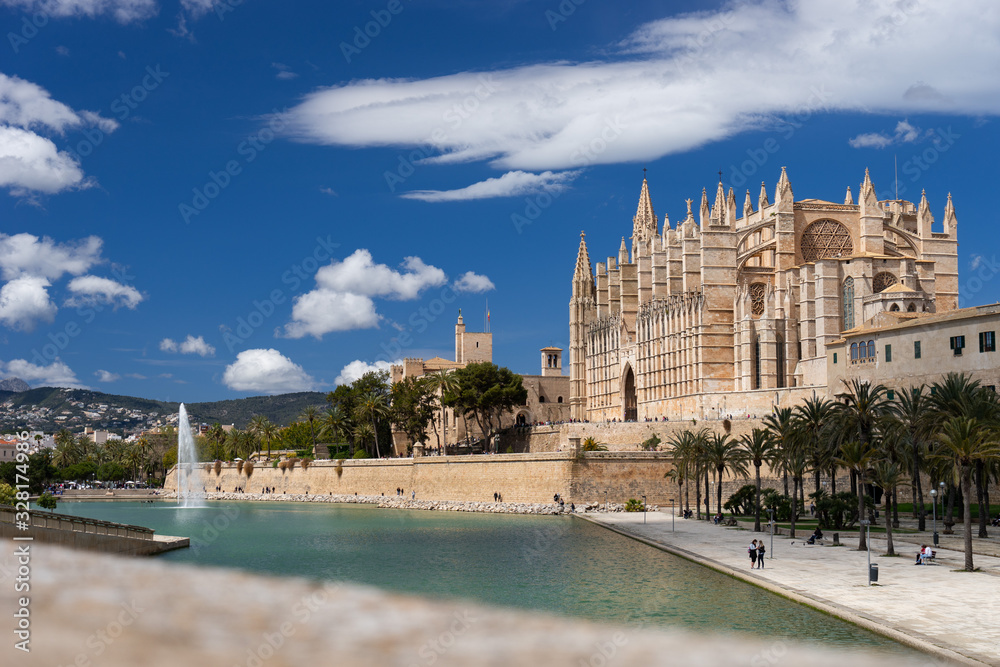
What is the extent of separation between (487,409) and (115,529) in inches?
1777

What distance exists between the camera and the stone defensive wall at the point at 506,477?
53.2 meters

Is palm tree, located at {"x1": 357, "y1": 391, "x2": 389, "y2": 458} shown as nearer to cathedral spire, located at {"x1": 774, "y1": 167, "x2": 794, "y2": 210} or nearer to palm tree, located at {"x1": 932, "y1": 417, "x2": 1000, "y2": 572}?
cathedral spire, located at {"x1": 774, "y1": 167, "x2": 794, "y2": 210}

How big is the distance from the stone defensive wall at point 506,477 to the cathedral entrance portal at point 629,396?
19485 mm

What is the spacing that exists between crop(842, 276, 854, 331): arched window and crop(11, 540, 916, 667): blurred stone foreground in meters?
37.7

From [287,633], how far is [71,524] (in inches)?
462

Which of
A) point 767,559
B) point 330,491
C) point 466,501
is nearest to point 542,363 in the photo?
point 330,491

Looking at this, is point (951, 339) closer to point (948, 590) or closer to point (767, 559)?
point (767, 559)

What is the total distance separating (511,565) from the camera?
31609 millimetres

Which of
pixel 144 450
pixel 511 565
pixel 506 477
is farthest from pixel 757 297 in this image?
pixel 144 450

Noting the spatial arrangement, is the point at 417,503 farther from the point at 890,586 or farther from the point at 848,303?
the point at 890,586

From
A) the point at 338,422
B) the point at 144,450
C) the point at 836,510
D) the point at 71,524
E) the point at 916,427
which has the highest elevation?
the point at 338,422

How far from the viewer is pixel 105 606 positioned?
17.4 meters

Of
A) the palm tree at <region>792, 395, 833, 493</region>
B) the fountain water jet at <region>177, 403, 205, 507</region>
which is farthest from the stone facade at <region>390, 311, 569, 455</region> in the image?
the palm tree at <region>792, 395, 833, 493</region>

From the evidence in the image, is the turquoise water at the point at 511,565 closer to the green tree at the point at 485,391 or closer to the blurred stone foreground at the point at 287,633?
the blurred stone foreground at the point at 287,633
